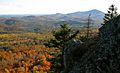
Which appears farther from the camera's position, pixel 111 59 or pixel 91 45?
pixel 91 45

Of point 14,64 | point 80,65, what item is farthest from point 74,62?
point 14,64

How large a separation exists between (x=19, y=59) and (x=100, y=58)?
183 m

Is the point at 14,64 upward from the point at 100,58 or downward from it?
downward

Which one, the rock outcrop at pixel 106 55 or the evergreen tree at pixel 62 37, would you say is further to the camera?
the evergreen tree at pixel 62 37

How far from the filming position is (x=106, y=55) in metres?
20.5

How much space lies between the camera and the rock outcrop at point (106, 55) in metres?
19.5

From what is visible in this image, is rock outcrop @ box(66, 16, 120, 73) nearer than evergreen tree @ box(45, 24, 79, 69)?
Yes

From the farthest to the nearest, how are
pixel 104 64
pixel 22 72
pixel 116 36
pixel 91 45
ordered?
pixel 22 72 < pixel 91 45 < pixel 116 36 < pixel 104 64

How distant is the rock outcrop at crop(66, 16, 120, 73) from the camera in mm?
19516

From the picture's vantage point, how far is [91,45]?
981 inches

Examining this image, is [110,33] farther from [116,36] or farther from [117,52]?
[117,52]

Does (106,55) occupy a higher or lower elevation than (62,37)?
higher

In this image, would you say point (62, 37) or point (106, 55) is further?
point (62, 37)

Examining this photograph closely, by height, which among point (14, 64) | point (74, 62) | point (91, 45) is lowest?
point (14, 64)
